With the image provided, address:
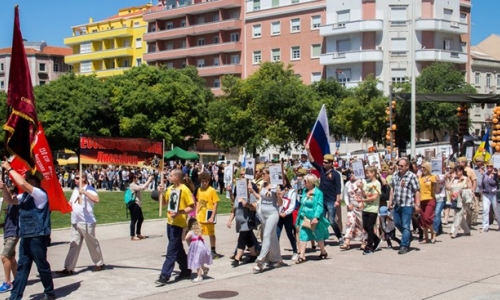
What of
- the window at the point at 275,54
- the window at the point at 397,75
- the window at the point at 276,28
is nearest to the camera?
the window at the point at 397,75

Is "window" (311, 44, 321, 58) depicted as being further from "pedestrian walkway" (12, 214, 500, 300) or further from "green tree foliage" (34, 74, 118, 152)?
"pedestrian walkway" (12, 214, 500, 300)

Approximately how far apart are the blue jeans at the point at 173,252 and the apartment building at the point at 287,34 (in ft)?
189

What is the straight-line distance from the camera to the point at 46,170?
1173 centimetres

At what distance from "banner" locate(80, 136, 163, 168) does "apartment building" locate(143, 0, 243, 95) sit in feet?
205

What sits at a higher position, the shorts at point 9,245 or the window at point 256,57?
the window at point 256,57

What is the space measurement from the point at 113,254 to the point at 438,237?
23.6 ft

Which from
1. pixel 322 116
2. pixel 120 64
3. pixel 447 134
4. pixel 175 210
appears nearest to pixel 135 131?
pixel 447 134

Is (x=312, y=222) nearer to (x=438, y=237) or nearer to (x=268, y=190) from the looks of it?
(x=268, y=190)

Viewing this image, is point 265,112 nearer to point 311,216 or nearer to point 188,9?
point 188,9

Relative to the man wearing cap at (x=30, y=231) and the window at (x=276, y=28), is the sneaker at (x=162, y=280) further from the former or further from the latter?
the window at (x=276, y=28)

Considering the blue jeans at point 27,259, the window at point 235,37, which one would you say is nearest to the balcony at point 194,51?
the window at point 235,37

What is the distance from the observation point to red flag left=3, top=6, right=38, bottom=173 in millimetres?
11148

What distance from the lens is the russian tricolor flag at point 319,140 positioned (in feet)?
51.0

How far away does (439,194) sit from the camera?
55.1 ft
